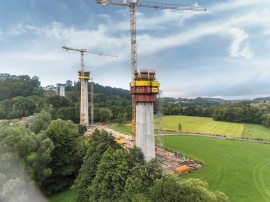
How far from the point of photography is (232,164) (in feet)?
108

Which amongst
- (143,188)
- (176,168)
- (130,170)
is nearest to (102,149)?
A: (130,170)

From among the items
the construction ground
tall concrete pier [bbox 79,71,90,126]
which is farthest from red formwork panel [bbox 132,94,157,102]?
tall concrete pier [bbox 79,71,90,126]

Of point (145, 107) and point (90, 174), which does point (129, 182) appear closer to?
point (90, 174)

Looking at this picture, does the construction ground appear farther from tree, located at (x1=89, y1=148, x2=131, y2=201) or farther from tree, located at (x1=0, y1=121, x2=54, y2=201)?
tree, located at (x1=0, y1=121, x2=54, y2=201)

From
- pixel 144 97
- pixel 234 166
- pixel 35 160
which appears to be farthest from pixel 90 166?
pixel 234 166

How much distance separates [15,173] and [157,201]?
1864 centimetres

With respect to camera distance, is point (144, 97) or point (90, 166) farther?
point (144, 97)

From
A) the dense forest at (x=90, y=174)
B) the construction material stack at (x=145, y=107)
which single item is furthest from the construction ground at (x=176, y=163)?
the dense forest at (x=90, y=174)

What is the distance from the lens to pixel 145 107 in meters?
23.0

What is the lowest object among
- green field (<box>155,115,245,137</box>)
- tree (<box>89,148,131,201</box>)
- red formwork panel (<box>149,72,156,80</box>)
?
green field (<box>155,115,245,137</box>)

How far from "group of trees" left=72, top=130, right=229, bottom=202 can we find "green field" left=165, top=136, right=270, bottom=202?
45.8ft

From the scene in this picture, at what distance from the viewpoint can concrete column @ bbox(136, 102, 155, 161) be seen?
75.1 ft

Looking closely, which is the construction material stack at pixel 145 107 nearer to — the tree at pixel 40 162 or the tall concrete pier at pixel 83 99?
the tree at pixel 40 162

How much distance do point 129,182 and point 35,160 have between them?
51.8 ft
